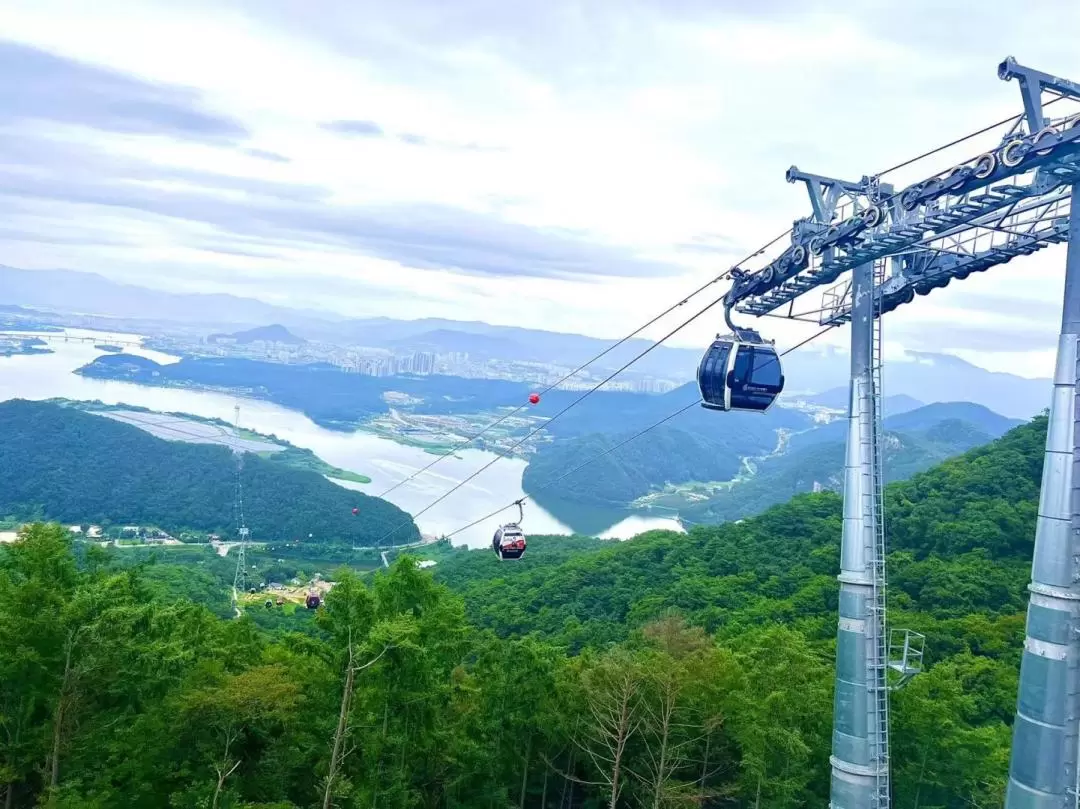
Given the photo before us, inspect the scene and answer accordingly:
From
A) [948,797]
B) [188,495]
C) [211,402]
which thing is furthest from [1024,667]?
[211,402]

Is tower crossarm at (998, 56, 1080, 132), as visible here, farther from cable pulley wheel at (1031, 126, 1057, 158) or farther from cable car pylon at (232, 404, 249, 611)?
cable car pylon at (232, 404, 249, 611)

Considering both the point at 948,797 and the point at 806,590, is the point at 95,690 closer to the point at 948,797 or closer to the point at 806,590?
the point at 948,797

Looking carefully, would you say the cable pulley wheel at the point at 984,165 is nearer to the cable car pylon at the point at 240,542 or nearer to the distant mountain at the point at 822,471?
the cable car pylon at the point at 240,542

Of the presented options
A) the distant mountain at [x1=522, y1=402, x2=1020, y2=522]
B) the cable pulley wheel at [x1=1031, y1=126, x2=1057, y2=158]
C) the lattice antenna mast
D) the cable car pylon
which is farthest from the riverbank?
the cable pulley wheel at [x1=1031, y1=126, x2=1057, y2=158]

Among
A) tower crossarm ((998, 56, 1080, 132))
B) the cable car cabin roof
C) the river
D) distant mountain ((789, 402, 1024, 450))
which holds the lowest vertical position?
distant mountain ((789, 402, 1024, 450))

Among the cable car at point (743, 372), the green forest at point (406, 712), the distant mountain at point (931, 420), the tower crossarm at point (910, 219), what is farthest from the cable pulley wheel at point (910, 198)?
the distant mountain at point (931, 420)

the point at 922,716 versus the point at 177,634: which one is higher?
the point at 177,634

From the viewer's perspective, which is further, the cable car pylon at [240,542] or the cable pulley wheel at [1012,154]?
the cable car pylon at [240,542]
